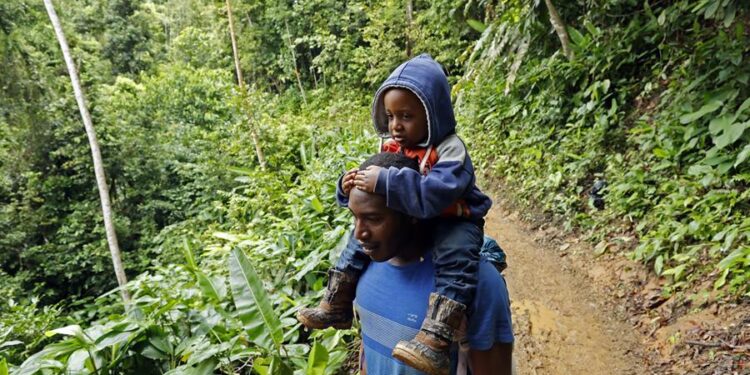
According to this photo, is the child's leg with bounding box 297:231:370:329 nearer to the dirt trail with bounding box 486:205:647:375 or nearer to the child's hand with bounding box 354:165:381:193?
the child's hand with bounding box 354:165:381:193

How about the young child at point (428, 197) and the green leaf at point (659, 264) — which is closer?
the young child at point (428, 197)

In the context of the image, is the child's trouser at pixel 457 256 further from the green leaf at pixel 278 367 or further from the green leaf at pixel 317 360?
the green leaf at pixel 278 367

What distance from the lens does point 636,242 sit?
4.34m

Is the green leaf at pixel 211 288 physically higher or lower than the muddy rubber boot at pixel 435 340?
lower

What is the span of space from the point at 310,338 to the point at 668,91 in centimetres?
481

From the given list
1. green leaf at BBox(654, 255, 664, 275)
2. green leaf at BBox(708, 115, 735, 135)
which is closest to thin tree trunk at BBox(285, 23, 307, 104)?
green leaf at BBox(708, 115, 735, 135)

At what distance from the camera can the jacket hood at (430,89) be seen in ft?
4.60

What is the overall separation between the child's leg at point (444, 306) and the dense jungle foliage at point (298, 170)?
4.20 ft

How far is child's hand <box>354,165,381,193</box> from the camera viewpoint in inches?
50.2

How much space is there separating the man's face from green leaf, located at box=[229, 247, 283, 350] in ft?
4.45

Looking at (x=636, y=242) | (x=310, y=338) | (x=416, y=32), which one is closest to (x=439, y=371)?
(x=310, y=338)

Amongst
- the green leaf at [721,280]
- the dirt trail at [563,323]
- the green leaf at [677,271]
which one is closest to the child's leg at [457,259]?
the dirt trail at [563,323]

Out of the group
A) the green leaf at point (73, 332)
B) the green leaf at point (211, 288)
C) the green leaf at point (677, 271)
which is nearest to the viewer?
the green leaf at point (73, 332)

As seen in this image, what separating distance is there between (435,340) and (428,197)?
40 centimetres
